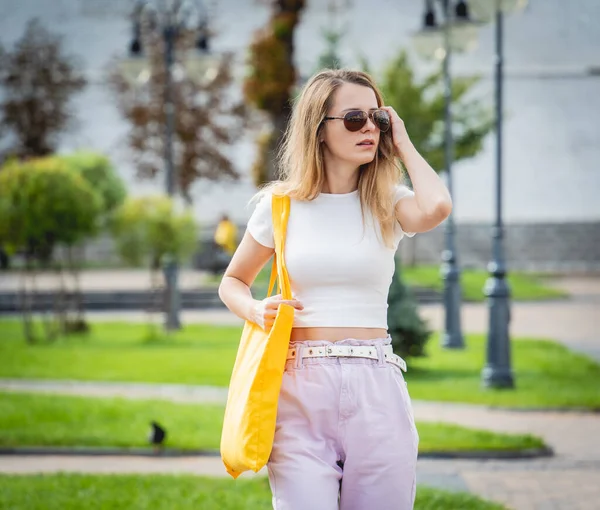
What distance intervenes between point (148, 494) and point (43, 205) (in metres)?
12.5

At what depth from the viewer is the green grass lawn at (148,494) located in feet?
21.9

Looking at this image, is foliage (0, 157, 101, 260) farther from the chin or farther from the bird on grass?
the chin

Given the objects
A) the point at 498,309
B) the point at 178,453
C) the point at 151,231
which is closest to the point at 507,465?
the point at 178,453

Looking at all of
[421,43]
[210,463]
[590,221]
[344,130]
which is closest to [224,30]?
[590,221]

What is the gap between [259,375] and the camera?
3455mm

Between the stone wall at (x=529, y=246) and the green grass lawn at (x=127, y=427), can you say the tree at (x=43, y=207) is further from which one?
the stone wall at (x=529, y=246)

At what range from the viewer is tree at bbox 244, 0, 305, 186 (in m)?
33.0

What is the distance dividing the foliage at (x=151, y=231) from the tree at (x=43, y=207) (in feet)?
2.28

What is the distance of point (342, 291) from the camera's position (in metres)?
3.54

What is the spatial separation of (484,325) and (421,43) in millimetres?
6834

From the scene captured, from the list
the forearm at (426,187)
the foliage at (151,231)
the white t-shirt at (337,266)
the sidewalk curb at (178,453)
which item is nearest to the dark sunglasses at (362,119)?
the forearm at (426,187)

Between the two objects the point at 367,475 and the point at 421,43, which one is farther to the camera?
the point at 421,43

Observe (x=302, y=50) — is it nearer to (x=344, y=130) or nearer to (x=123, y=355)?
(x=123, y=355)

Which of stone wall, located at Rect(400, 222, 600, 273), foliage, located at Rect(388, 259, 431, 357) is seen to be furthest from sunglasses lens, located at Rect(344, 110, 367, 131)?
stone wall, located at Rect(400, 222, 600, 273)
